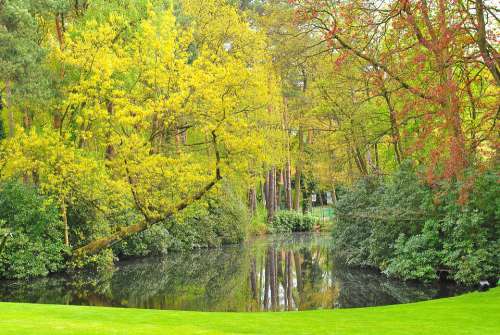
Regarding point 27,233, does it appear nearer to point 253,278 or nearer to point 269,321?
point 253,278

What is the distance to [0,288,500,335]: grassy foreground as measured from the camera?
821cm

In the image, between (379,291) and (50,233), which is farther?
(50,233)

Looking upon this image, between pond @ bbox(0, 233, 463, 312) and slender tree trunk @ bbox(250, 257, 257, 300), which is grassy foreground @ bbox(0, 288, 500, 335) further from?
slender tree trunk @ bbox(250, 257, 257, 300)

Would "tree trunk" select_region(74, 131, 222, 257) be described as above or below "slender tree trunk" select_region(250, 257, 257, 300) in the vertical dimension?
above

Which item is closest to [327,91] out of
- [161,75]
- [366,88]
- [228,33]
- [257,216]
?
[366,88]

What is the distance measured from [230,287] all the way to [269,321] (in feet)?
26.2

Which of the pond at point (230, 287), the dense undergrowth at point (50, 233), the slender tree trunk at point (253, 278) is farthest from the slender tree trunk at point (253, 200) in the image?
the slender tree trunk at point (253, 278)

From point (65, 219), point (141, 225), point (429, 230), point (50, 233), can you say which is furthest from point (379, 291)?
point (50, 233)

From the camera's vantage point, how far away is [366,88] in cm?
2481

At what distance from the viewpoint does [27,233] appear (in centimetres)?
2038

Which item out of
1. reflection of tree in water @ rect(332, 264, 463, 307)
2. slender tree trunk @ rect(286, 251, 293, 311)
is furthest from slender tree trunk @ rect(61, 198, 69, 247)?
reflection of tree in water @ rect(332, 264, 463, 307)

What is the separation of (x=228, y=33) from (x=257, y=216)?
16.5m

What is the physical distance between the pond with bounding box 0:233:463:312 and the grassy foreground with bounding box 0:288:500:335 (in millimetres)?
3253

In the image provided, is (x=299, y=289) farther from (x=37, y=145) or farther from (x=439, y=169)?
(x=37, y=145)
